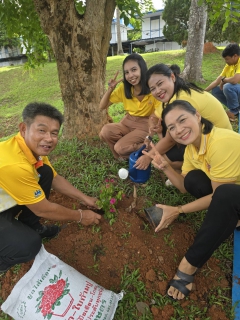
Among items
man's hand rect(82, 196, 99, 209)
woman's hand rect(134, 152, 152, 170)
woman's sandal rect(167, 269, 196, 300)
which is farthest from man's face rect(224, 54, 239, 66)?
woman's sandal rect(167, 269, 196, 300)

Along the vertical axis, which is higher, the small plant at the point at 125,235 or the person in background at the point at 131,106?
the person in background at the point at 131,106

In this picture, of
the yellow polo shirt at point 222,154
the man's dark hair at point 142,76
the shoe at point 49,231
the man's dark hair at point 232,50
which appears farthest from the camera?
the man's dark hair at point 232,50

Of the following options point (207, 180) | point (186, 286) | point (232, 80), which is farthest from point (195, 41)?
point (186, 286)

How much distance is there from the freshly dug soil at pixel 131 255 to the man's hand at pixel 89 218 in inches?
2.7

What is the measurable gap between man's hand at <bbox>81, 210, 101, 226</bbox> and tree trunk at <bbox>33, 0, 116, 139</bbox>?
1826mm

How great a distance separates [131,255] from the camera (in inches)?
83.7

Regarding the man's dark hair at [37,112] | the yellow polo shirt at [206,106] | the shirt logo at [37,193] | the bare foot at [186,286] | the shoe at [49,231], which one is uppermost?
the man's dark hair at [37,112]

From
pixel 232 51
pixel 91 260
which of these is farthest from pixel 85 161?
pixel 232 51

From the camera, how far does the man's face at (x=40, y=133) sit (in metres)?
1.76

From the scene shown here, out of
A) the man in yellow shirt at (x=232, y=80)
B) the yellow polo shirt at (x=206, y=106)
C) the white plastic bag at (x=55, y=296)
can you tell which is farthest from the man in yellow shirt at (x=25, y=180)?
the man in yellow shirt at (x=232, y=80)

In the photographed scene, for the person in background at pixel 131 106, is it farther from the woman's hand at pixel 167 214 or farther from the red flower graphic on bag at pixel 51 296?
the red flower graphic on bag at pixel 51 296

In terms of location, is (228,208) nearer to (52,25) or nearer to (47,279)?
(47,279)

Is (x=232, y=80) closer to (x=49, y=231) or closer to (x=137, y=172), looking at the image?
(x=137, y=172)

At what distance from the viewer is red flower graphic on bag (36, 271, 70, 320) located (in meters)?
1.52
